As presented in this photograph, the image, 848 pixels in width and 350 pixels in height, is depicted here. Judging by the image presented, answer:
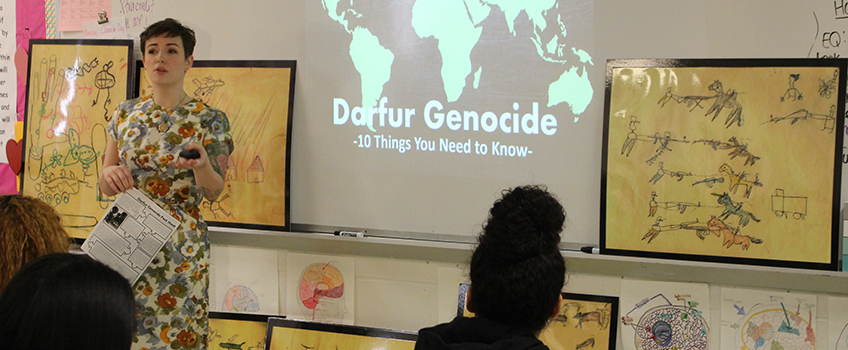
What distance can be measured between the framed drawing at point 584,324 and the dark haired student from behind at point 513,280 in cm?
98

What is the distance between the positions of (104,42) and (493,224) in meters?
2.22

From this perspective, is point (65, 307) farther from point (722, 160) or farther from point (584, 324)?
point (722, 160)

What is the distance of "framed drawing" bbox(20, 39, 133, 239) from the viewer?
274cm

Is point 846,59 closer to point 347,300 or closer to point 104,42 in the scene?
point 347,300

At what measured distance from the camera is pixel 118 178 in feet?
6.62

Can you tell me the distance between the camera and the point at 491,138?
2.31m

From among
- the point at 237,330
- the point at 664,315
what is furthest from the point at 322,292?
the point at 664,315

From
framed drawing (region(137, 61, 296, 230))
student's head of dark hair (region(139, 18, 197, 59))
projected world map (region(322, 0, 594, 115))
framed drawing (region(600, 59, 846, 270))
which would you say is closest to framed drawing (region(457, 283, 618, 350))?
framed drawing (region(600, 59, 846, 270))

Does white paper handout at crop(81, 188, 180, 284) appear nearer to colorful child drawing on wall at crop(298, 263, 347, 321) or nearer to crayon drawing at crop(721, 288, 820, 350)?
colorful child drawing on wall at crop(298, 263, 347, 321)

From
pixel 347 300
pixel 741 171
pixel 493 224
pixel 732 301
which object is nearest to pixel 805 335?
pixel 732 301

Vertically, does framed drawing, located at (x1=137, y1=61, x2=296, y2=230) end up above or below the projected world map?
below

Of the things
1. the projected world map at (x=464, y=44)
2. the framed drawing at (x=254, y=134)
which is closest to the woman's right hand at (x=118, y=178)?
the framed drawing at (x=254, y=134)

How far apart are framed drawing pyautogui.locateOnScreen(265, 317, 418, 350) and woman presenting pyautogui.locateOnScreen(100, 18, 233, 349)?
45 centimetres

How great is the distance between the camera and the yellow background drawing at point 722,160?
1.95 m
